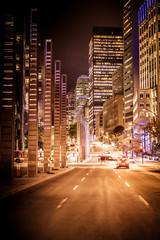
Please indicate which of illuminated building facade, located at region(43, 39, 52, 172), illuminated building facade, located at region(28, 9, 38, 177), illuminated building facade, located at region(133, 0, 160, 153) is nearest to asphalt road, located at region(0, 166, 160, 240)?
illuminated building facade, located at region(28, 9, 38, 177)

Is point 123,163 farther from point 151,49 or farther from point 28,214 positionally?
point 151,49

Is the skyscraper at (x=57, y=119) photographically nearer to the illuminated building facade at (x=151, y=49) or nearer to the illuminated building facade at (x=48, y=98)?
the illuminated building facade at (x=48, y=98)

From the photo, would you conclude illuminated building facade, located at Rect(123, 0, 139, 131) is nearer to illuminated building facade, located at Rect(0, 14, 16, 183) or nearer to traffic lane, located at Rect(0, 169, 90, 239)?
illuminated building facade, located at Rect(0, 14, 16, 183)

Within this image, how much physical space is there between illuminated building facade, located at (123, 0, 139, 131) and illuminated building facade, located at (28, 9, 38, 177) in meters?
135

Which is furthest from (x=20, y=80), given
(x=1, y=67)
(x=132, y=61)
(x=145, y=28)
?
(x=1, y=67)

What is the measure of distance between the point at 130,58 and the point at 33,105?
14923 centimetres

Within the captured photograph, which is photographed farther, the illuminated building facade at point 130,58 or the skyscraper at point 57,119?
the illuminated building facade at point 130,58

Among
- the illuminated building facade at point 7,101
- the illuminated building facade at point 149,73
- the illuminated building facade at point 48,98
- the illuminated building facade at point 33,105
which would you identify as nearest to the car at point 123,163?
the illuminated building facade at point 48,98

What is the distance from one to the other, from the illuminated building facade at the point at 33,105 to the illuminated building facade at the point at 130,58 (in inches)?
5327

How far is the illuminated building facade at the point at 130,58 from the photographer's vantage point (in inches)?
6132

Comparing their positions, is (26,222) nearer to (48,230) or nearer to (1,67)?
(48,230)

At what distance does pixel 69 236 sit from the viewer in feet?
22.2

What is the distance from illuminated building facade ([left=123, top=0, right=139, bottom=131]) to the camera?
511 feet

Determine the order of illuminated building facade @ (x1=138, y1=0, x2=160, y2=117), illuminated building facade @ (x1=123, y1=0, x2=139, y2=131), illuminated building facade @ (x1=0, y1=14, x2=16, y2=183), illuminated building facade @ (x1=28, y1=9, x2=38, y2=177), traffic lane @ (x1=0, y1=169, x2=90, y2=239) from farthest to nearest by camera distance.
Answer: illuminated building facade @ (x1=123, y1=0, x2=139, y2=131) → illuminated building facade @ (x1=138, y1=0, x2=160, y2=117) → illuminated building facade @ (x1=28, y1=9, x2=38, y2=177) → illuminated building facade @ (x1=0, y1=14, x2=16, y2=183) → traffic lane @ (x1=0, y1=169, x2=90, y2=239)
